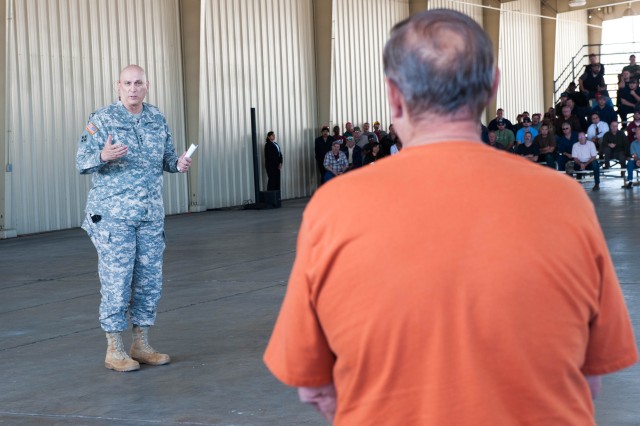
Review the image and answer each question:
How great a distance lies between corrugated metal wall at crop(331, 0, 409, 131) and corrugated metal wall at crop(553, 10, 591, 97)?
10.7 metres

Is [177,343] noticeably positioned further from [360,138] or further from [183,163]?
[360,138]

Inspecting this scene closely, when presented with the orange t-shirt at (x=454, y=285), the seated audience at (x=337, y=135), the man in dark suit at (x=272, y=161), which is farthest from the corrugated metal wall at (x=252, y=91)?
the orange t-shirt at (x=454, y=285)

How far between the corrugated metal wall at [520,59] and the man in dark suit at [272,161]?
38.9ft

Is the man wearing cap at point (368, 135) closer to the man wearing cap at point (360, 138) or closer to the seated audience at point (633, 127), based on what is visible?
the man wearing cap at point (360, 138)

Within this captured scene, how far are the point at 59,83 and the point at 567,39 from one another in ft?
81.7

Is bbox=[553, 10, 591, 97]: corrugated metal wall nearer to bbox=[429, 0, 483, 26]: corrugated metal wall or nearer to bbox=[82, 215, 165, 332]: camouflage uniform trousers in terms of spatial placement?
bbox=[429, 0, 483, 26]: corrugated metal wall

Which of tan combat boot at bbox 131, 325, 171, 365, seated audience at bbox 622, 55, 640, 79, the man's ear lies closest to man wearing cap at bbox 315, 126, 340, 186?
seated audience at bbox 622, 55, 640, 79

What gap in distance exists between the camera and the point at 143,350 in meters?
6.07

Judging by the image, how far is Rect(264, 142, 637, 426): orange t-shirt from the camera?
1.65 metres

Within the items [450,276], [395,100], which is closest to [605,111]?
[395,100]

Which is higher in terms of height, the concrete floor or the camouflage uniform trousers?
the camouflage uniform trousers

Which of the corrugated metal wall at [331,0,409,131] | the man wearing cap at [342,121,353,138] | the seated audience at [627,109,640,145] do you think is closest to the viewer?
the seated audience at [627,109,640,145]

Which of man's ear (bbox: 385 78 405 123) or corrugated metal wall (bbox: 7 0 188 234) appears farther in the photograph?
corrugated metal wall (bbox: 7 0 188 234)

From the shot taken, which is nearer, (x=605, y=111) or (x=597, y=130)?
(x=597, y=130)
